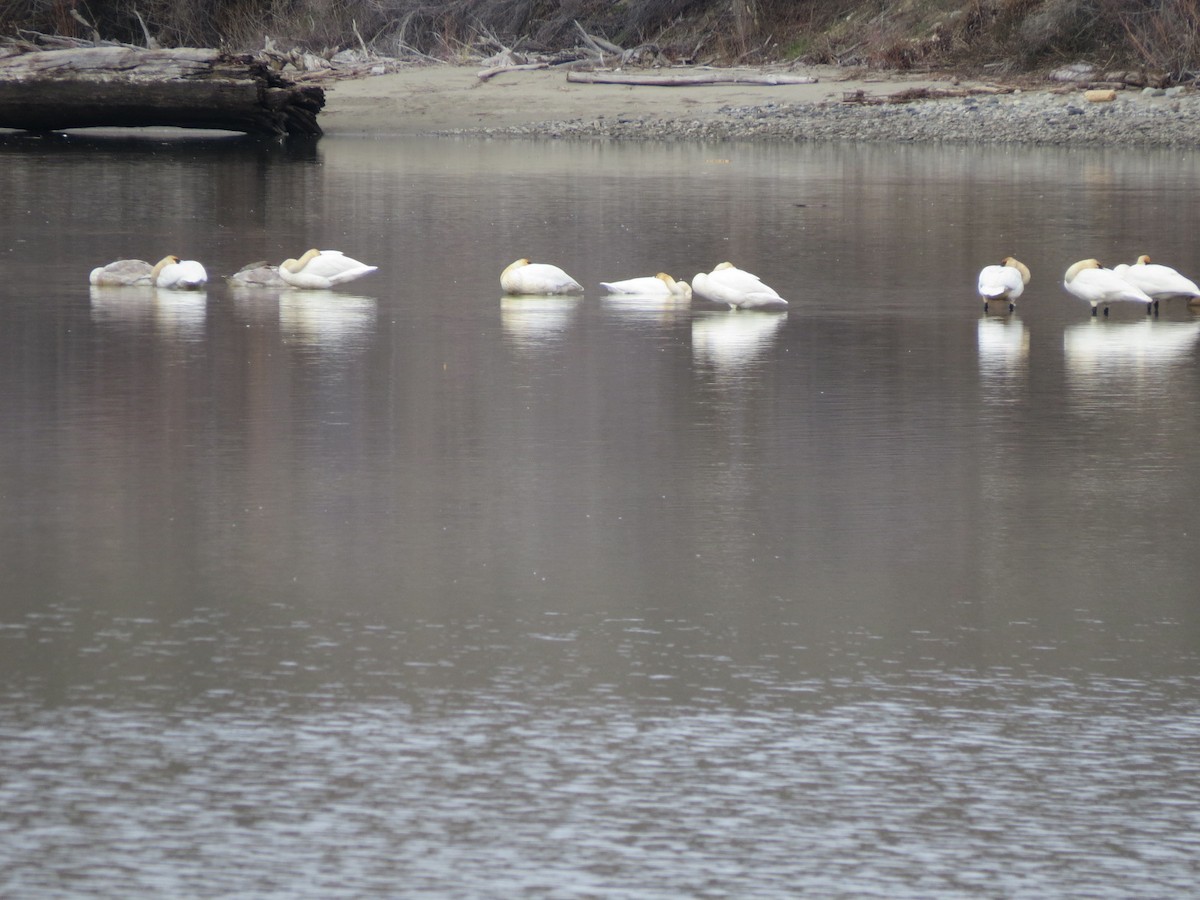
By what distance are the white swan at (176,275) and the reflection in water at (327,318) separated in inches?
24.1

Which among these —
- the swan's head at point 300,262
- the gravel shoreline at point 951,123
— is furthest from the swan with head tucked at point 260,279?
the gravel shoreline at point 951,123

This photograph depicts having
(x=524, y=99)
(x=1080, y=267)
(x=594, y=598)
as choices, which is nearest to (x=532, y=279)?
(x=1080, y=267)

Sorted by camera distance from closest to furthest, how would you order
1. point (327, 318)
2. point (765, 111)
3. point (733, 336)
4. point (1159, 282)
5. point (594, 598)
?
point (594, 598)
point (733, 336)
point (327, 318)
point (1159, 282)
point (765, 111)

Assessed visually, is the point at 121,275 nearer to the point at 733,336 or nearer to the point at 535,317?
the point at 535,317

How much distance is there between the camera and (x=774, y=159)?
2820 cm

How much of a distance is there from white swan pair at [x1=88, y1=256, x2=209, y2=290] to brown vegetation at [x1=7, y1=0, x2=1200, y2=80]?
81.2 feet

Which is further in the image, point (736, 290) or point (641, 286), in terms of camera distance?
point (641, 286)

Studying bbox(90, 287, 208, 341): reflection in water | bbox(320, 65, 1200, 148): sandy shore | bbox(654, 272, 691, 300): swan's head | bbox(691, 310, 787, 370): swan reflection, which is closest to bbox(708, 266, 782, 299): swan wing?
bbox(691, 310, 787, 370): swan reflection

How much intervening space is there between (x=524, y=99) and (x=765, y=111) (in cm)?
475

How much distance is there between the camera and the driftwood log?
3161 cm

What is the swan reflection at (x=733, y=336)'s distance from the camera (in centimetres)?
1085

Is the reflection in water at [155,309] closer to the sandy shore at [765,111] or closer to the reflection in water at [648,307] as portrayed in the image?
the reflection in water at [648,307]

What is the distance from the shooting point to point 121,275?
13.6 metres

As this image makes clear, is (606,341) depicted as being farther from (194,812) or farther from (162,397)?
(194,812)
